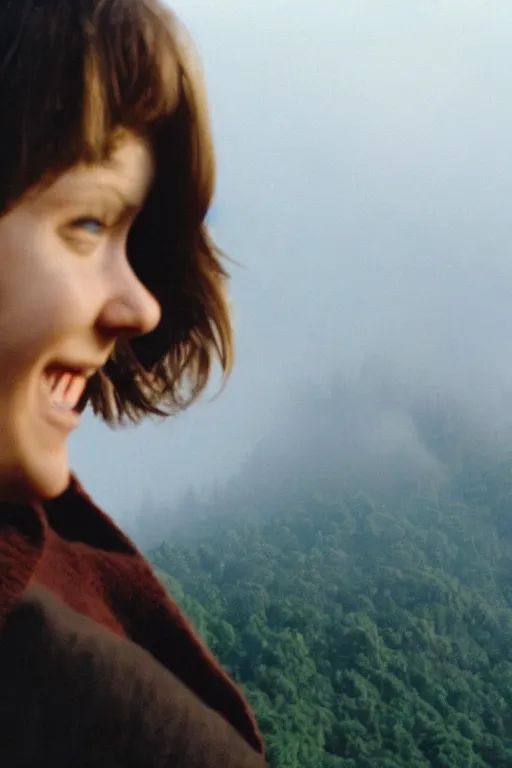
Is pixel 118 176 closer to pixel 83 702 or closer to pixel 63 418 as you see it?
pixel 63 418

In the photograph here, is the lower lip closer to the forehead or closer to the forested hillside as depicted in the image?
the forehead

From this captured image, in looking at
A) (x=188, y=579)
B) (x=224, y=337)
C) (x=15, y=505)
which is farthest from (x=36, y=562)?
(x=188, y=579)

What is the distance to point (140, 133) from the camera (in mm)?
427

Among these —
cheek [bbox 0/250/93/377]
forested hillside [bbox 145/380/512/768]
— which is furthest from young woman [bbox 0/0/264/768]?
forested hillside [bbox 145/380/512/768]

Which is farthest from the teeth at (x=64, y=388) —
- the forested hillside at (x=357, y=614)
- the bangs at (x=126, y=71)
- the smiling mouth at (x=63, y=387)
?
the forested hillside at (x=357, y=614)

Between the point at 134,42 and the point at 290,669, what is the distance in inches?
61.8

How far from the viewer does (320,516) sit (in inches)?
99.1

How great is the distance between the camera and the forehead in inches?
15.3

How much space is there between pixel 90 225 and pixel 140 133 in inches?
2.2

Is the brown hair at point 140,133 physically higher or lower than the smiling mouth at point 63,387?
higher

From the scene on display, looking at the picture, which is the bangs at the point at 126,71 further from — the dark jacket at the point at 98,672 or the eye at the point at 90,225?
the dark jacket at the point at 98,672

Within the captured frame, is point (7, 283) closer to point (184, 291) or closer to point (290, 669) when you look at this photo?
point (184, 291)

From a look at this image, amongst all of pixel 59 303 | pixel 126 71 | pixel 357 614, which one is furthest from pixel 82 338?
pixel 357 614

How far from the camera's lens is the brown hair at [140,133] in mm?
→ 374
